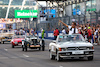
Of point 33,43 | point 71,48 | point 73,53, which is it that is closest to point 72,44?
point 71,48

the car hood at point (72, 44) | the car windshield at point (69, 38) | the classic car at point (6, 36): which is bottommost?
the classic car at point (6, 36)

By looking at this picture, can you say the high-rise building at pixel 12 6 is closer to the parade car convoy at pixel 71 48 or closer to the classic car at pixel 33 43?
the classic car at pixel 33 43

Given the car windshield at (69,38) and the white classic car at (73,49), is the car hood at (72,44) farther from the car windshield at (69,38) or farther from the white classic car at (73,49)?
the car windshield at (69,38)

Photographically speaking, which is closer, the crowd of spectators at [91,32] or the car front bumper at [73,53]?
the car front bumper at [73,53]

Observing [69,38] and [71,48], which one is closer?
[71,48]

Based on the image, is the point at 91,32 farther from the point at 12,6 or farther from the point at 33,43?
the point at 12,6

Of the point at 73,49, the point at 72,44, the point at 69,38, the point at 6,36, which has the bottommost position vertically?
the point at 6,36

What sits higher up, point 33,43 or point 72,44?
point 72,44

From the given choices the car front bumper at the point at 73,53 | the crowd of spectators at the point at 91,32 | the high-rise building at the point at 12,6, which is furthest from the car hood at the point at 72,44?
the high-rise building at the point at 12,6

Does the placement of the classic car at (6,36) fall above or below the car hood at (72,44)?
below

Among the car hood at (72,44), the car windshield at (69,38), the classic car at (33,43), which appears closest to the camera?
the car hood at (72,44)

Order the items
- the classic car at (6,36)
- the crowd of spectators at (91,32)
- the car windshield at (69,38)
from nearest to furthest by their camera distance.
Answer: the car windshield at (69,38) → the crowd of spectators at (91,32) → the classic car at (6,36)

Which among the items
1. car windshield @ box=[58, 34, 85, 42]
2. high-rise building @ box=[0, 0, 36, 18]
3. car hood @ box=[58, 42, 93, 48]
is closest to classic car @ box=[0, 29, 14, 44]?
car windshield @ box=[58, 34, 85, 42]

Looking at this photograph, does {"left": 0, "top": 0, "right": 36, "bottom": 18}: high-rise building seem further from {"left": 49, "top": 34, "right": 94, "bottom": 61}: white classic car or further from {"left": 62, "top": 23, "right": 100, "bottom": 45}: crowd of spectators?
{"left": 49, "top": 34, "right": 94, "bottom": 61}: white classic car
